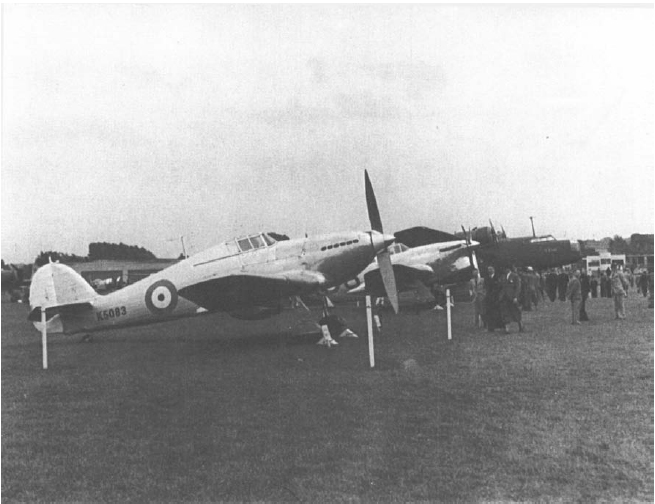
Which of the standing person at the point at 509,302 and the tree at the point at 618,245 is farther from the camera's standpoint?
the tree at the point at 618,245

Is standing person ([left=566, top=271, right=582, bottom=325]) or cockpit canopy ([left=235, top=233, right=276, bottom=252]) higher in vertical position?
cockpit canopy ([left=235, top=233, right=276, bottom=252])

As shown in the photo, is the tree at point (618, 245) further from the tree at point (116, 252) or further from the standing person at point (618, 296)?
the standing person at point (618, 296)

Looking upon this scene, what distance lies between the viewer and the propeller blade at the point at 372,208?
12.1 meters

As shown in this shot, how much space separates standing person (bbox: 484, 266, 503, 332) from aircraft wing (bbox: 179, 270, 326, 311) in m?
4.01

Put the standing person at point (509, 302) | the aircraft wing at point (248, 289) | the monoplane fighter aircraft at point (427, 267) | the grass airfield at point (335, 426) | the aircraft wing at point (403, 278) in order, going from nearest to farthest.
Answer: the grass airfield at point (335, 426) → the aircraft wing at point (248, 289) → the standing person at point (509, 302) → the aircraft wing at point (403, 278) → the monoplane fighter aircraft at point (427, 267)

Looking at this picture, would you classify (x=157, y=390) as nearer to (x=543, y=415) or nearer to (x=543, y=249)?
(x=543, y=415)

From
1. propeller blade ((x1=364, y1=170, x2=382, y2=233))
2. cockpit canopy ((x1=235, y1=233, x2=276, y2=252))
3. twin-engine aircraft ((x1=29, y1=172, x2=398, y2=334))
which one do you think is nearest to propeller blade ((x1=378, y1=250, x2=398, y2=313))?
twin-engine aircraft ((x1=29, y1=172, x2=398, y2=334))

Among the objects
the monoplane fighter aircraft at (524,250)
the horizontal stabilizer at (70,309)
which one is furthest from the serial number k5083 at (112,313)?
the monoplane fighter aircraft at (524,250)

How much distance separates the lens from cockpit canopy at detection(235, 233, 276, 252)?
1233 centimetres

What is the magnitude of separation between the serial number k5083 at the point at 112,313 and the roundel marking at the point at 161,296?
651 mm

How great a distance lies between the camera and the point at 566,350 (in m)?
9.70

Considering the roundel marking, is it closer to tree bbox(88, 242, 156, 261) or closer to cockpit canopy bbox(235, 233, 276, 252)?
cockpit canopy bbox(235, 233, 276, 252)

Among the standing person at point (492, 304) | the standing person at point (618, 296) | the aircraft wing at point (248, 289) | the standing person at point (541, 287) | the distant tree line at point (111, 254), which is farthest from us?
the distant tree line at point (111, 254)

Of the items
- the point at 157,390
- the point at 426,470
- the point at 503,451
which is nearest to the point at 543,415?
the point at 503,451
